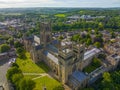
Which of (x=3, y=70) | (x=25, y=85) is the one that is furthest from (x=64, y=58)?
(x=3, y=70)

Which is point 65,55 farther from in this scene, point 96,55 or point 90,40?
point 90,40

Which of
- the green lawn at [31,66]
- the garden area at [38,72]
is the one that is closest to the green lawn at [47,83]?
the garden area at [38,72]

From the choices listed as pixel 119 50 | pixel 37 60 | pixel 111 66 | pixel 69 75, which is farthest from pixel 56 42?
pixel 119 50

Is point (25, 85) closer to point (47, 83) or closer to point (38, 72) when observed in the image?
point (47, 83)

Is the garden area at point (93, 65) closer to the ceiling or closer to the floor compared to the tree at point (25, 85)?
closer to the floor

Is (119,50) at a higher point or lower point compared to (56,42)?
lower

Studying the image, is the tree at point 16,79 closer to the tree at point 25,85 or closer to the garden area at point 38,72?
the tree at point 25,85

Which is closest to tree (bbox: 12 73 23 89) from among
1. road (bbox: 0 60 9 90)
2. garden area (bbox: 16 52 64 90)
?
garden area (bbox: 16 52 64 90)
